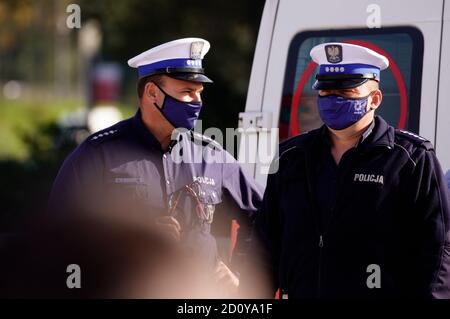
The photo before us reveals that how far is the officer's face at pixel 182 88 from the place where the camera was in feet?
12.6

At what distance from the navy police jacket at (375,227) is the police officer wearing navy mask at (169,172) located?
16.7 inches

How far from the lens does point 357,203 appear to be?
3291 mm

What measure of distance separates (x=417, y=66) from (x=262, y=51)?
0.82 metres

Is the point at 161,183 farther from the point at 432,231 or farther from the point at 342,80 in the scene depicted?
the point at 432,231

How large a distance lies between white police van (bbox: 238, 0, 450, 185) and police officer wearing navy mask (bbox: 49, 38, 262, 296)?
15.9 inches

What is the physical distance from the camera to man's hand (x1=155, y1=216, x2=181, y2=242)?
11.8 ft

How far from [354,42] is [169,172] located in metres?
1.02

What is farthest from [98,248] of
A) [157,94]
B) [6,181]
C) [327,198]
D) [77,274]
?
[6,181]

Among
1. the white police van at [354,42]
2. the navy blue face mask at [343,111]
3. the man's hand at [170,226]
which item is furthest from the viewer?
the white police van at [354,42]

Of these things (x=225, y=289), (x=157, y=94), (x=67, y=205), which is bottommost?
(x=225, y=289)

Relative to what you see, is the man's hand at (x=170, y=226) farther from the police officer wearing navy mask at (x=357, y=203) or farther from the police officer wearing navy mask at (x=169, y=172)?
the police officer wearing navy mask at (x=357, y=203)

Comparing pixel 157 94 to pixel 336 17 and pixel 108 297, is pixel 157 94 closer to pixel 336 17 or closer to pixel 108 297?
pixel 336 17

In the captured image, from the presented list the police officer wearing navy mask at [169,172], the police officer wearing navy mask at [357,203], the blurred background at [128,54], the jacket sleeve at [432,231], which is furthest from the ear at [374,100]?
the blurred background at [128,54]

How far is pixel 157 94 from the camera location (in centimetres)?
386
